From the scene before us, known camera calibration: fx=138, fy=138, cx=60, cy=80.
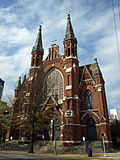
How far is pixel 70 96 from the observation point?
28125mm

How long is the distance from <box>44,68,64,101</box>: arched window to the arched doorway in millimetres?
8264

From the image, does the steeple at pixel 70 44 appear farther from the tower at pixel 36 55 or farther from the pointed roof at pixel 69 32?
the tower at pixel 36 55

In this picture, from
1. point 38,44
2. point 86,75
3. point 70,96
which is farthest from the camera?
point 38,44

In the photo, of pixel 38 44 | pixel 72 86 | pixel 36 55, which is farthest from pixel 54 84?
pixel 38 44

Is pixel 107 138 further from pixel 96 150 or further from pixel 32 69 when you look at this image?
pixel 32 69

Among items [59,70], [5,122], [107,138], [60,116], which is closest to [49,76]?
[59,70]

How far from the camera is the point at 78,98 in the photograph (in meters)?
28.0

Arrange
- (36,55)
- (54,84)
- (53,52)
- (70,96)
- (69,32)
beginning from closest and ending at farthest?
(70,96)
(54,84)
(69,32)
(53,52)
(36,55)

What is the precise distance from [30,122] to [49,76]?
15432mm

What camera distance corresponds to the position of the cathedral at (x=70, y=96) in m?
25.5

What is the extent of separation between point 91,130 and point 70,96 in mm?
7742

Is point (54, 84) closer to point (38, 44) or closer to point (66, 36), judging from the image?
point (66, 36)

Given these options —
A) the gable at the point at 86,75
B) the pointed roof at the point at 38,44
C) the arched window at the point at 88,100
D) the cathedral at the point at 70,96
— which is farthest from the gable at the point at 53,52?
the arched window at the point at 88,100

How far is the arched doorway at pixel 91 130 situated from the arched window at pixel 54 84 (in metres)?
8.26
